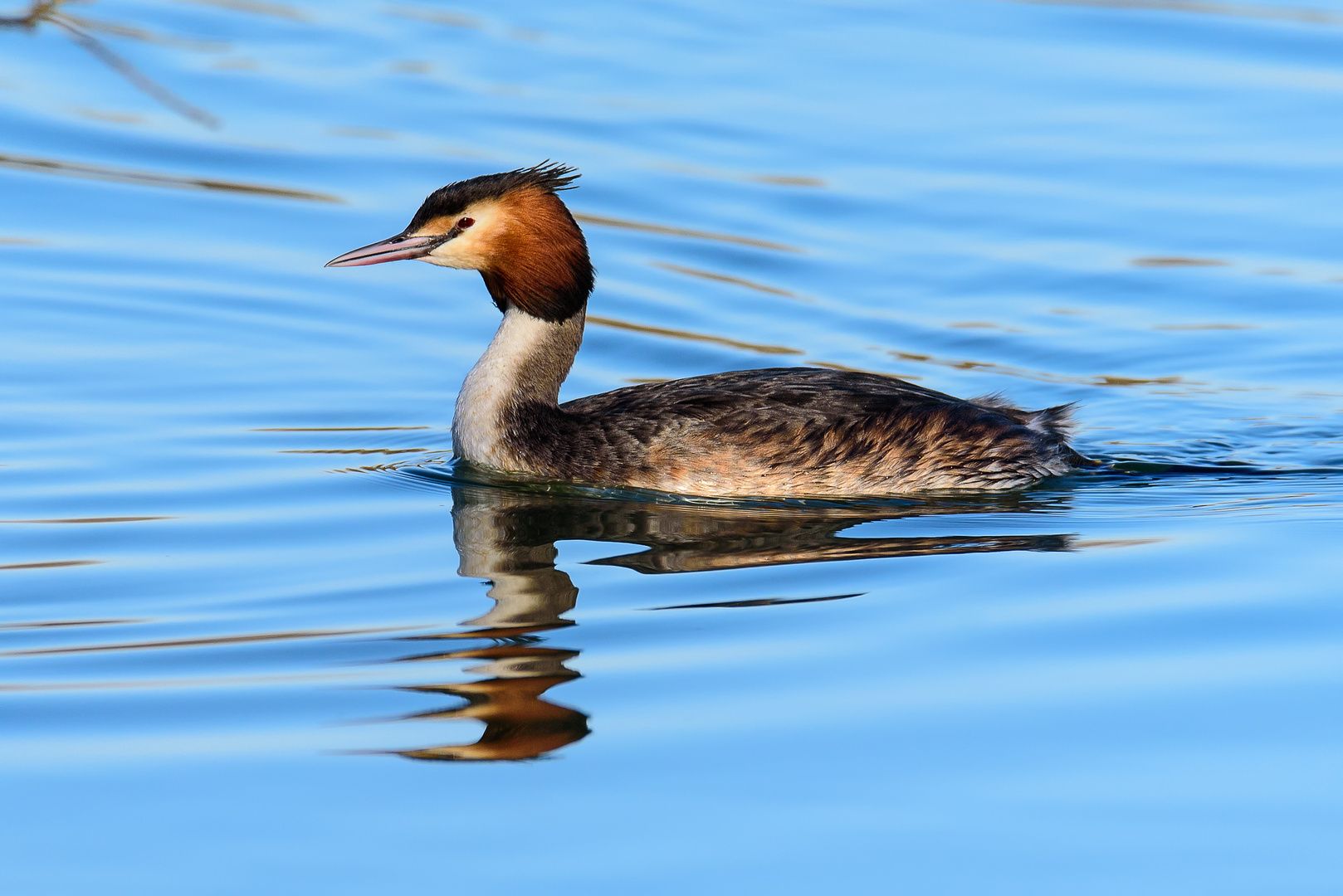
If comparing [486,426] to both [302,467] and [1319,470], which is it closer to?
[302,467]

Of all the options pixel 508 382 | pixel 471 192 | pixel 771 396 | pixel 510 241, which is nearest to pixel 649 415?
pixel 771 396

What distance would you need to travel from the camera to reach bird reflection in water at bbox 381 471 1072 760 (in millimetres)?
5703

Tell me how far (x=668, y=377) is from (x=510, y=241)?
2361 mm

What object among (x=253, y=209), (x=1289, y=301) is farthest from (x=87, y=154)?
(x=1289, y=301)

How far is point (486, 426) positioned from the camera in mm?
8648

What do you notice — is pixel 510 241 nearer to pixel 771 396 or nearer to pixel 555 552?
pixel 771 396

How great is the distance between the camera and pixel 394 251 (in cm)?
850

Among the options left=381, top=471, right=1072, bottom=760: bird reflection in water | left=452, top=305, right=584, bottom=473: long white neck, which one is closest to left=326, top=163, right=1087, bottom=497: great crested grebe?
left=452, top=305, right=584, bottom=473: long white neck

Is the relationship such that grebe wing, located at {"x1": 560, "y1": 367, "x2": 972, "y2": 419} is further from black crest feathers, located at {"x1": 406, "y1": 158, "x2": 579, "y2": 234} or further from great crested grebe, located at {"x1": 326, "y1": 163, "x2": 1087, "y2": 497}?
black crest feathers, located at {"x1": 406, "y1": 158, "x2": 579, "y2": 234}

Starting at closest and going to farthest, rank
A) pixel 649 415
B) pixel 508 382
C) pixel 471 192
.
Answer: pixel 649 415 < pixel 471 192 < pixel 508 382

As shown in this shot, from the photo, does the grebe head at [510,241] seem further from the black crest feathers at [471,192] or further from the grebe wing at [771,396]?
the grebe wing at [771,396]

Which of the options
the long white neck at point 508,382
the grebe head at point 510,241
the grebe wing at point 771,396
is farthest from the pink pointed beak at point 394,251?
the grebe wing at point 771,396

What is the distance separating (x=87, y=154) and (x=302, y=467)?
21.9 feet

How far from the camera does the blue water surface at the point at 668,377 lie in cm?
535
